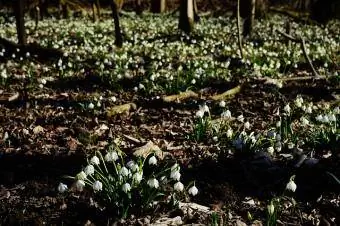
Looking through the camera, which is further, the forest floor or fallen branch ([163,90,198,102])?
fallen branch ([163,90,198,102])

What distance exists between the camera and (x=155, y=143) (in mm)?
7242

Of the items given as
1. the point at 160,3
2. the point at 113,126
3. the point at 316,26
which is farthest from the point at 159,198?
the point at 160,3

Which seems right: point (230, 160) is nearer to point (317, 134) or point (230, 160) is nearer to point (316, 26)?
point (317, 134)

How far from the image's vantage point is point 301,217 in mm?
4781

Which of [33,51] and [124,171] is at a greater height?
[124,171]

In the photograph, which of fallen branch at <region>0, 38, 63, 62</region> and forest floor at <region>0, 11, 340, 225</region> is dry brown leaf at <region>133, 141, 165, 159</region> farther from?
fallen branch at <region>0, 38, 63, 62</region>

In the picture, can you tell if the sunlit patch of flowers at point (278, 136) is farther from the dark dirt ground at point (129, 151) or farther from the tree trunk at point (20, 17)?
the tree trunk at point (20, 17)

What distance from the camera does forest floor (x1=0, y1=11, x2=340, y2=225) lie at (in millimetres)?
4906

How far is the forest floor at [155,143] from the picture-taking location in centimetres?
491

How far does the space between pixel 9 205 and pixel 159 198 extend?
5.02 ft

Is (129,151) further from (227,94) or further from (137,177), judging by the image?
(227,94)

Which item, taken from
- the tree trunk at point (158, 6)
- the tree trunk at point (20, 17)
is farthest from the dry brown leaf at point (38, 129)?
the tree trunk at point (158, 6)

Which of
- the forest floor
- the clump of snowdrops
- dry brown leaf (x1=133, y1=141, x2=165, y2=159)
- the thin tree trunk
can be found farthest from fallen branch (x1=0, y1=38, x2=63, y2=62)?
the clump of snowdrops

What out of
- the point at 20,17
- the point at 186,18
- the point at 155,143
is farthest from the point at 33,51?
the point at 155,143
